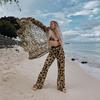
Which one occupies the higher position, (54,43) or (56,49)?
(54,43)

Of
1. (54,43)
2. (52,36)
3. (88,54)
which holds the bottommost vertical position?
(88,54)

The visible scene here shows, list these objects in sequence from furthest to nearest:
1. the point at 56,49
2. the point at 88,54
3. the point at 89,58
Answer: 1. the point at 88,54
2. the point at 89,58
3. the point at 56,49

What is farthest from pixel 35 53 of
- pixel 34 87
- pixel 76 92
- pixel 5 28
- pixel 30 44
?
pixel 5 28

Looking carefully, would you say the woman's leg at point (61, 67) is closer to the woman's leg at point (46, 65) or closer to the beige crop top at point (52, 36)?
the woman's leg at point (46, 65)

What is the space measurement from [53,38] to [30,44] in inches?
56.7

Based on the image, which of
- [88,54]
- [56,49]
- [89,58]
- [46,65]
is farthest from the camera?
[88,54]

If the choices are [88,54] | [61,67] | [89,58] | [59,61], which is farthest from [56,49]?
[88,54]

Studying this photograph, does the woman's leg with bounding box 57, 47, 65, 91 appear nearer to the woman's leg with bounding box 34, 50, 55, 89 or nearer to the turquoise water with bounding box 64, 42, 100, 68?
the woman's leg with bounding box 34, 50, 55, 89

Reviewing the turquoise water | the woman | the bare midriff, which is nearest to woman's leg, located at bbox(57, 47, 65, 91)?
the woman

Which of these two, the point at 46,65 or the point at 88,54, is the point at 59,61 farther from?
the point at 88,54

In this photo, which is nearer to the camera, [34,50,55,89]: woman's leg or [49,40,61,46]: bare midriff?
[49,40,61,46]: bare midriff

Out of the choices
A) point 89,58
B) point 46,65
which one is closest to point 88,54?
point 89,58

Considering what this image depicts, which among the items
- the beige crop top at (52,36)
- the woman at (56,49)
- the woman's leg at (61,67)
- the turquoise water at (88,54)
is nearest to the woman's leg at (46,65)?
the woman at (56,49)

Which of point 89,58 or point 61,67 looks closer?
point 61,67
